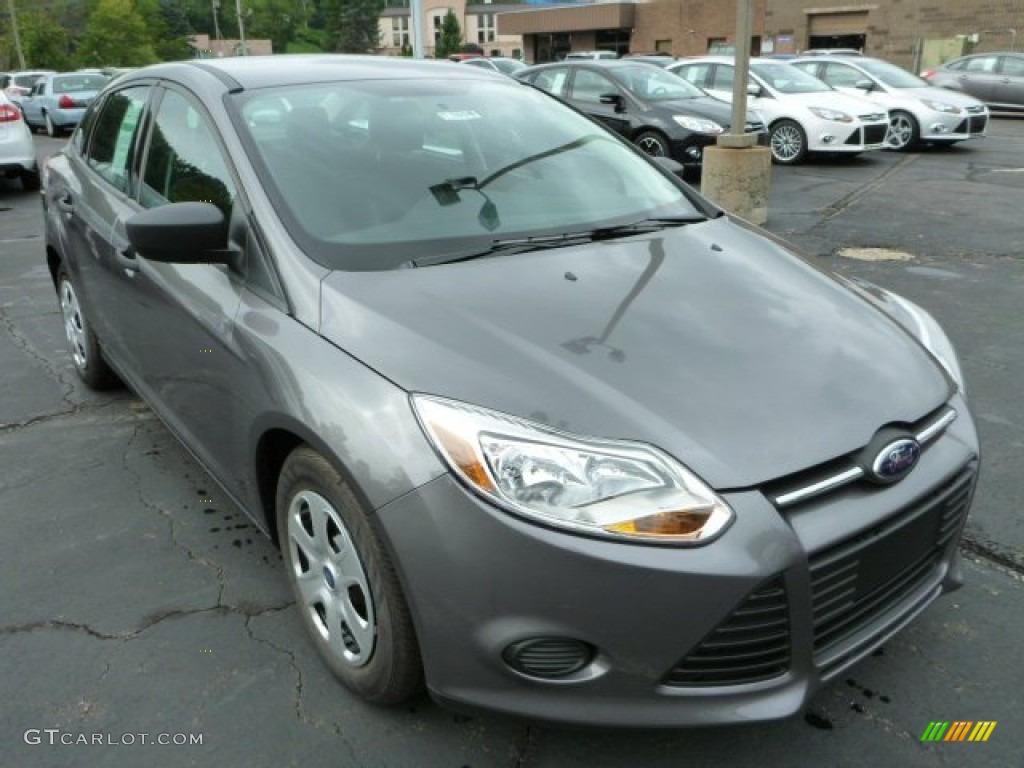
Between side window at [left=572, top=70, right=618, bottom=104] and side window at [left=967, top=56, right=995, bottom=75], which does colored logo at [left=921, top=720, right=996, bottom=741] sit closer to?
side window at [left=572, top=70, right=618, bottom=104]

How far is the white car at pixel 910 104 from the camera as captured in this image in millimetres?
13789

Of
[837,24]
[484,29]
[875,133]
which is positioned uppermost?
[484,29]

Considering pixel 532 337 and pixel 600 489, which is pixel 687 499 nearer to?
pixel 600 489

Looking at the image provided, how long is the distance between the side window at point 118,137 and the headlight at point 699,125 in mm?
8128

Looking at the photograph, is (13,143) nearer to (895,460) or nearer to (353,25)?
(895,460)

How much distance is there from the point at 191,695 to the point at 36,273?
6.29 metres

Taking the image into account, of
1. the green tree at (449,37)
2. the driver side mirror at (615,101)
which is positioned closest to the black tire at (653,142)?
the driver side mirror at (615,101)

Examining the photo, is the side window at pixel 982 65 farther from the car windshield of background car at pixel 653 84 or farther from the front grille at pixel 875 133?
the car windshield of background car at pixel 653 84

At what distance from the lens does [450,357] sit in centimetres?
211

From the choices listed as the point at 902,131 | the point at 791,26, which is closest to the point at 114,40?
the point at 791,26

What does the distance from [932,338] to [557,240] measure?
1212 mm

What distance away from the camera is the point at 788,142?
13.1 meters

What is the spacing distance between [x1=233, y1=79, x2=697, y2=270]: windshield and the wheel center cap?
820 mm

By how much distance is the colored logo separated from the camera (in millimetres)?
2236
